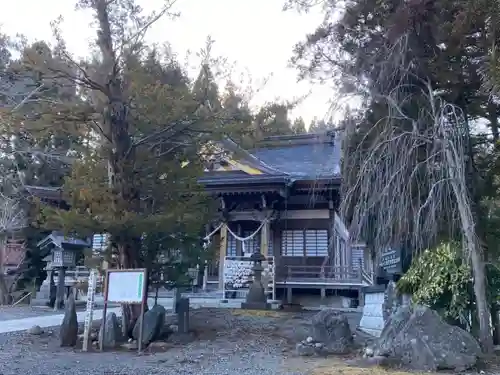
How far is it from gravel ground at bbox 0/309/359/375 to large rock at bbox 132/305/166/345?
0.37 metres

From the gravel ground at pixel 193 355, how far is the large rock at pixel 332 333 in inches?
23.5

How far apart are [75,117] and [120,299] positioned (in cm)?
A: 369

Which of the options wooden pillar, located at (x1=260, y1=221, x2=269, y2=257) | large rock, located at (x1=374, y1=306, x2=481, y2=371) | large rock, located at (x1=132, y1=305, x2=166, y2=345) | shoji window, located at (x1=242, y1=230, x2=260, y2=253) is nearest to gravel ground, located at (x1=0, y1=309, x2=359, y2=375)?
large rock, located at (x1=132, y1=305, x2=166, y2=345)

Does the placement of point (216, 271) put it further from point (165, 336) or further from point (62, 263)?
point (165, 336)

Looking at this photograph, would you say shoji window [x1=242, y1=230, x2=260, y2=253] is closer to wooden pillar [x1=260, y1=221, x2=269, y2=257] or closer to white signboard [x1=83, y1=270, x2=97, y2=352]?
wooden pillar [x1=260, y1=221, x2=269, y2=257]

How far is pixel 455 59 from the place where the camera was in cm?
827

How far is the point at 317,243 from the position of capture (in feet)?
61.4

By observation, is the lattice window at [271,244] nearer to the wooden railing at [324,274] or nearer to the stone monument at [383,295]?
the wooden railing at [324,274]

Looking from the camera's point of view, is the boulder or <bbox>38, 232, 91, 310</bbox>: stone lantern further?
<bbox>38, 232, 91, 310</bbox>: stone lantern

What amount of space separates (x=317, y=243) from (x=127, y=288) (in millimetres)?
10989

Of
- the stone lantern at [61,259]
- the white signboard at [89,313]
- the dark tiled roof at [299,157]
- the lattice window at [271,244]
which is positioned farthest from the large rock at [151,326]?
the lattice window at [271,244]

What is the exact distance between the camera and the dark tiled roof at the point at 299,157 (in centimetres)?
1757

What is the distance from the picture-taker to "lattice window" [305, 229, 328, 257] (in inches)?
733

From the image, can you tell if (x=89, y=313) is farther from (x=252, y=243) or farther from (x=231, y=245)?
(x=231, y=245)
